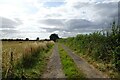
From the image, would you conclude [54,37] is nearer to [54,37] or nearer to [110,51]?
[54,37]

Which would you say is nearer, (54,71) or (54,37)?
(54,71)

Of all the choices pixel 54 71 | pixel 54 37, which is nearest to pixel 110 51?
pixel 54 71

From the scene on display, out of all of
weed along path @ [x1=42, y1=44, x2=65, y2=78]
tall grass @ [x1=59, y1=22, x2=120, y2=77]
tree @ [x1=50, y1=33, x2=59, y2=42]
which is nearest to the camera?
weed along path @ [x1=42, y1=44, x2=65, y2=78]

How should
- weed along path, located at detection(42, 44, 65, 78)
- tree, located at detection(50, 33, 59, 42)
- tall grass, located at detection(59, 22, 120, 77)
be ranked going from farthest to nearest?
tree, located at detection(50, 33, 59, 42)
tall grass, located at detection(59, 22, 120, 77)
weed along path, located at detection(42, 44, 65, 78)

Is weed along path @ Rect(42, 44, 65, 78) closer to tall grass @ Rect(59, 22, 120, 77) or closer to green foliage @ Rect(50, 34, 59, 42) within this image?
tall grass @ Rect(59, 22, 120, 77)

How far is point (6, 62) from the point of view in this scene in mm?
12188

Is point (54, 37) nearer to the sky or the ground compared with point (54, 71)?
nearer to the sky

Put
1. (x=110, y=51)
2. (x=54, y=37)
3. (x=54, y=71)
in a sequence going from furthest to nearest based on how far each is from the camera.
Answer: (x=54, y=37) → (x=110, y=51) → (x=54, y=71)


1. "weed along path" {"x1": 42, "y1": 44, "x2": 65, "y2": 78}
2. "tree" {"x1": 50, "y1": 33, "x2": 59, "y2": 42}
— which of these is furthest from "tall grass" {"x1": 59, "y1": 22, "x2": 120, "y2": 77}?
"tree" {"x1": 50, "y1": 33, "x2": 59, "y2": 42}

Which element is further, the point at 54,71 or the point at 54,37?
the point at 54,37

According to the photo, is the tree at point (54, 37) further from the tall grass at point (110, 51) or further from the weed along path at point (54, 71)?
the weed along path at point (54, 71)

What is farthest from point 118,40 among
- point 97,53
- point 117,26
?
point 97,53

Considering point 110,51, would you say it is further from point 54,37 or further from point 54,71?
point 54,37

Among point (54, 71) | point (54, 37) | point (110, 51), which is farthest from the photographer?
point (54, 37)
